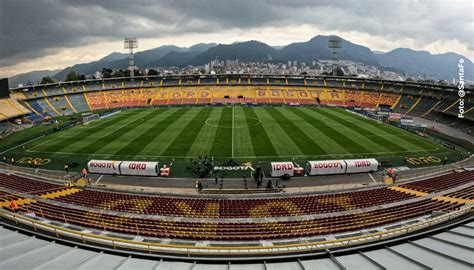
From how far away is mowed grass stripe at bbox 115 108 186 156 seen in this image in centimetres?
4249

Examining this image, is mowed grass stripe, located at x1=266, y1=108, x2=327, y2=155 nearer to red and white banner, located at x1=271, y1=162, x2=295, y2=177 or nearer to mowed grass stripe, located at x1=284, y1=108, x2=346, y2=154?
mowed grass stripe, located at x1=284, y1=108, x2=346, y2=154

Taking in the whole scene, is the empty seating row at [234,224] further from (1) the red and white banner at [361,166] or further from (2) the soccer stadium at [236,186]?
(1) the red and white banner at [361,166]

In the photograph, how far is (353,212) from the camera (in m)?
21.7

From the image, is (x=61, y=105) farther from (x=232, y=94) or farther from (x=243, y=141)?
(x=243, y=141)

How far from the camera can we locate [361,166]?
34219 millimetres

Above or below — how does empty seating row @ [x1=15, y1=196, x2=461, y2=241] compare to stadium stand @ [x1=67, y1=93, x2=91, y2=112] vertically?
below

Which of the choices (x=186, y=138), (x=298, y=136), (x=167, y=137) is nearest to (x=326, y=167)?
(x=298, y=136)

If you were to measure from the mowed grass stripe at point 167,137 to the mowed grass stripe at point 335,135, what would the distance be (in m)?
24.4

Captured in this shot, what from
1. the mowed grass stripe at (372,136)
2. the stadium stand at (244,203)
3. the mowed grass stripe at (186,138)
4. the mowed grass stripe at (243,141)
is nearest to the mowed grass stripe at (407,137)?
the mowed grass stripe at (372,136)

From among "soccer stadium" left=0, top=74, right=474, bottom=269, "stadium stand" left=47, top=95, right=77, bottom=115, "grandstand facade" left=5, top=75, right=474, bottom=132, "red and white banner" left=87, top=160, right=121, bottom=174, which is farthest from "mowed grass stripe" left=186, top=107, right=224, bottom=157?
"stadium stand" left=47, top=95, right=77, bottom=115

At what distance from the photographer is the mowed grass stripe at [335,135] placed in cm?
4222

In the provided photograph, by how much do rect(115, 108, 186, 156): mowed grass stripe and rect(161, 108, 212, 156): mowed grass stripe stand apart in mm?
4234

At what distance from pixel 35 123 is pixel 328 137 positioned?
63.8 meters

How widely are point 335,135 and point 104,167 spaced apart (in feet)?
120
